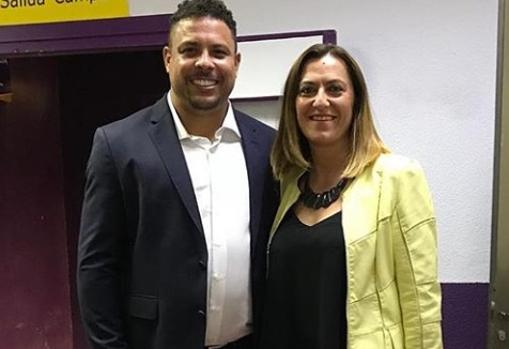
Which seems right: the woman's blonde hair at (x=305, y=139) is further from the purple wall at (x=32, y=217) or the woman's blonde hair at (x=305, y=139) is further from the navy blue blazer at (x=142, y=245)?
the purple wall at (x=32, y=217)

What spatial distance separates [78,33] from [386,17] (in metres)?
1.07

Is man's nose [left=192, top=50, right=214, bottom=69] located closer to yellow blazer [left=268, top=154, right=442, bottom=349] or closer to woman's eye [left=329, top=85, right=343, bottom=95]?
woman's eye [left=329, top=85, right=343, bottom=95]

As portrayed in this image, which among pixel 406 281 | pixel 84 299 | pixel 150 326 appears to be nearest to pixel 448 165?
pixel 406 281

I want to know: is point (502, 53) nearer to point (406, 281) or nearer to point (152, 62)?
point (406, 281)

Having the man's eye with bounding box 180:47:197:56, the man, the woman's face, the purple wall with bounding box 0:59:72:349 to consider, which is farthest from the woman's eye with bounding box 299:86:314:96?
the purple wall with bounding box 0:59:72:349

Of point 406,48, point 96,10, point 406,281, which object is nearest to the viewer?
point 406,281

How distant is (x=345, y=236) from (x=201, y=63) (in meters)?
0.53

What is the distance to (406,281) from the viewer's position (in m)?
1.40

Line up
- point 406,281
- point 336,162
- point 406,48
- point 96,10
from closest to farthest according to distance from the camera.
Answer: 1. point 406,281
2. point 336,162
3. point 406,48
4. point 96,10

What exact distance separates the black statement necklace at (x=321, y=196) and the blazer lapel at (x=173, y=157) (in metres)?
0.28

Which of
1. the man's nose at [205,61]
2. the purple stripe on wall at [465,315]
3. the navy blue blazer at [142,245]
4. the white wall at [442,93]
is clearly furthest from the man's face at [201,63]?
the purple stripe on wall at [465,315]

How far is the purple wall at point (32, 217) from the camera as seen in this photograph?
→ 117 inches

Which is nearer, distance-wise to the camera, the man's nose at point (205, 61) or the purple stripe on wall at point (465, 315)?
the man's nose at point (205, 61)

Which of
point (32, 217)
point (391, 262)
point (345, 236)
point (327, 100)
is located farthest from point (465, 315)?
point (32, 217)
